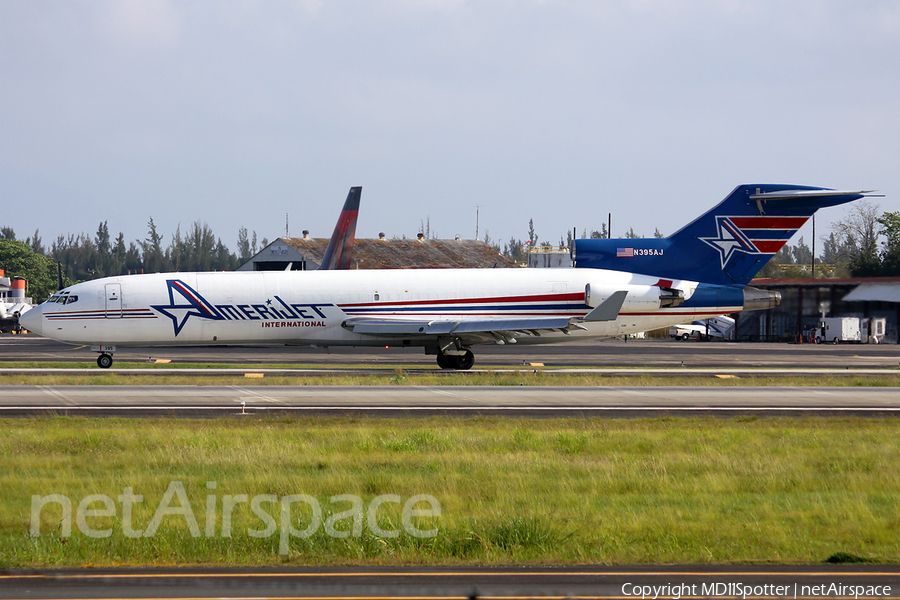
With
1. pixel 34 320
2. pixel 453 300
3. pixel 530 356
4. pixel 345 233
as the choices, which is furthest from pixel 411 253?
pixel 34 320

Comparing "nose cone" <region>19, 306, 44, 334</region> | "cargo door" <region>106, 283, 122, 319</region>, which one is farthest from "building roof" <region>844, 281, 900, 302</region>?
"nose cone" <region>19, 306, 44, 334</region>

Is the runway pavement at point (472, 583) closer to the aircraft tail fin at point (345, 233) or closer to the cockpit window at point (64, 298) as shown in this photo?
the cockpit window at point (64, 298)

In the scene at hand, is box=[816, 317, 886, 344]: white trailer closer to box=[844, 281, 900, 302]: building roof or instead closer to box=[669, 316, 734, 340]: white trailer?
box=[844, 281, 900, 302]: building roof

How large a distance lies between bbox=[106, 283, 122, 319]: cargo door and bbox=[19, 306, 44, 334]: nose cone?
2.91m

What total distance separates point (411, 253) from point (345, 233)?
31.0m

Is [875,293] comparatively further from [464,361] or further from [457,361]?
[457,361]

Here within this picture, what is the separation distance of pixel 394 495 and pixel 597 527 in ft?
10.5

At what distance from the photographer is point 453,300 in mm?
36500

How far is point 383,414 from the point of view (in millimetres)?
21766

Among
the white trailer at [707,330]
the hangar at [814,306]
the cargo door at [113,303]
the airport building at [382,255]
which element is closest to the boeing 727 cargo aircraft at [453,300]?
the cargo door at [113,303]

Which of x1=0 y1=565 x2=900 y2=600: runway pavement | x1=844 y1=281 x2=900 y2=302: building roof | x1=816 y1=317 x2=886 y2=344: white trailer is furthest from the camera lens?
x1=844 y1=281 x2=900 y2=302: building roof

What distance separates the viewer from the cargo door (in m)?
35.4

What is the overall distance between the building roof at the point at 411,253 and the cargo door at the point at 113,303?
42.6 metres

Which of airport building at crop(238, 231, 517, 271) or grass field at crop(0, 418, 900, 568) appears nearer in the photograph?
grass field at crop(0, 418, 900, 568)
